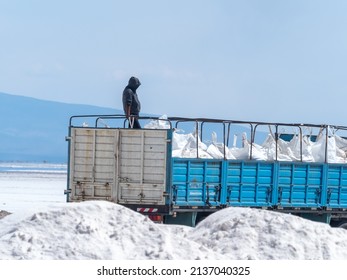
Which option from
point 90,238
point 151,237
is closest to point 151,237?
point 151,237

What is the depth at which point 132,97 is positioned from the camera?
18.2 meters

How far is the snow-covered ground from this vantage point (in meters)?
11.6

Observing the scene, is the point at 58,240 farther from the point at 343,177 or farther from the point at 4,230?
the point at 343,177

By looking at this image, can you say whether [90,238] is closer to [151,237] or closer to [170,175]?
[151,237]

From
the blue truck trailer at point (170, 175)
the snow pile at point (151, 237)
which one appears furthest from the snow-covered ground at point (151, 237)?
the blue truck trailer at point (170, 175)

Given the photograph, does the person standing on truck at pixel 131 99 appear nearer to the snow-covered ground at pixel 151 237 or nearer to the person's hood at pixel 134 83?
the person's hood at pixel 134 83

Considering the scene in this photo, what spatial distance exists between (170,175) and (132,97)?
225cm

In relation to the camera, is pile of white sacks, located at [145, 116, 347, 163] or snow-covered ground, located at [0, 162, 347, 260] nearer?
snow-covered ground, located at [0, 162, 347, 260]

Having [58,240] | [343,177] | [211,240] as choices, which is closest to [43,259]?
[58,240]

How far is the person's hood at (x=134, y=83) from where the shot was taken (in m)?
18.3

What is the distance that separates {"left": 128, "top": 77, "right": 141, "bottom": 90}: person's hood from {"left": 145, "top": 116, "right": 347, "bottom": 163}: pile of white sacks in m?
0.87

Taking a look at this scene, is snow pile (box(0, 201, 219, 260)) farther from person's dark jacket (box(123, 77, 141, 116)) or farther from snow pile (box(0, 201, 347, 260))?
person's dark jacket (box(123, 77, 141, 116))

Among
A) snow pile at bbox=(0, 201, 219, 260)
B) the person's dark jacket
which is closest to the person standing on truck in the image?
the person's dark jacket

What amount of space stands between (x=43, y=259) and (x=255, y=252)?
2884 mm
